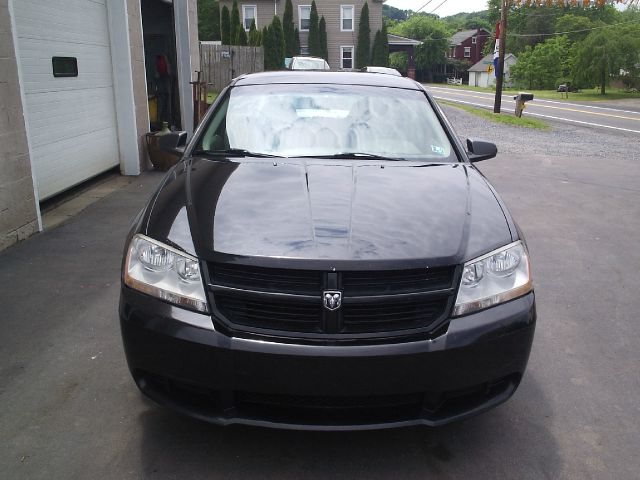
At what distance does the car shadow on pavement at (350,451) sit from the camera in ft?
8.89

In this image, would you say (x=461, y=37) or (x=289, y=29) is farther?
(x=461, y=37)

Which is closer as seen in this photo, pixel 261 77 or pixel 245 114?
pixel 245 114

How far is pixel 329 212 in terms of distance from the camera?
2.80 metres

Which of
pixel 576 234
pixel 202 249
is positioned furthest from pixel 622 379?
pixel 576 234

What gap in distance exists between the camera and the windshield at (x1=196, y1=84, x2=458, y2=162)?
3.79 metres

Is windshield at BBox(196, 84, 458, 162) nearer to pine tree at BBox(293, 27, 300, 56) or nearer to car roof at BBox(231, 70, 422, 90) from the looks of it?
car roof at BBox(231, 70, 422, 90)

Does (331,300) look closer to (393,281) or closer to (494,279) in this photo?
(393,281)

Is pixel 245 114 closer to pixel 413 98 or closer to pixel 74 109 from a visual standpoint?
pixel 413 98

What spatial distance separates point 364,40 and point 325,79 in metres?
43.8

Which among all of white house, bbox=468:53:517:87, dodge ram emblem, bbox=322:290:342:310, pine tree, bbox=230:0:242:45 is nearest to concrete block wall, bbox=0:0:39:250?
dodge ram emblem, bbox=322:290:342:310

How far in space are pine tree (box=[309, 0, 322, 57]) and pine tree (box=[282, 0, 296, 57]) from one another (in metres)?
1.27

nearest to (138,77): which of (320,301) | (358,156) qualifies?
(358,156)

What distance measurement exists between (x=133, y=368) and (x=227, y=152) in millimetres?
1547

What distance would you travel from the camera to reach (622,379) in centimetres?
361
